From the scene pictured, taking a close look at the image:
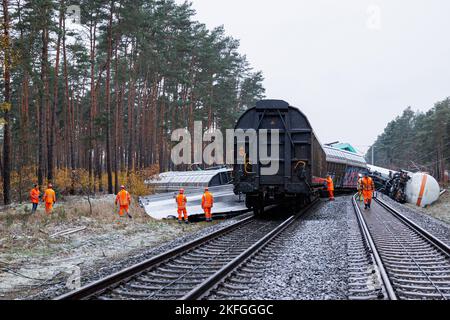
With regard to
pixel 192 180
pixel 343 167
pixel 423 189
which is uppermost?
pixel 343 167

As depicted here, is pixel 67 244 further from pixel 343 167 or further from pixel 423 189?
pixel 343 167

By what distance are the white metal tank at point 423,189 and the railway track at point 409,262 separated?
1451 cm

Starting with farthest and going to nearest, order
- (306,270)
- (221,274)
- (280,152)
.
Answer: (280,152) → (306,270) → (221,274)

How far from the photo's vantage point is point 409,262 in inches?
333

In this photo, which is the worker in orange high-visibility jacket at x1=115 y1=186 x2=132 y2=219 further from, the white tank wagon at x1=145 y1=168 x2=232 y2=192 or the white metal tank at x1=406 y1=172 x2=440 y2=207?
the white metal tank at x1=406 y1=172 x2=440 y2=207

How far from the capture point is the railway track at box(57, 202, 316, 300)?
6016mm

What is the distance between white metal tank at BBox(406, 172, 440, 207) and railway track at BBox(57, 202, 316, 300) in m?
18.8

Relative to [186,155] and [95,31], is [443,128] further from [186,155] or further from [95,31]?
[95,31]

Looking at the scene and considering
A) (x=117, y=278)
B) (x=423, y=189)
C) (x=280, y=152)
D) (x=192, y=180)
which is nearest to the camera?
(x=117, y=278)

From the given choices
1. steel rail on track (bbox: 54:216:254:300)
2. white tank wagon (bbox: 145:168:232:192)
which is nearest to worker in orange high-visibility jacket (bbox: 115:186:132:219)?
white tank wagon (bbox: 145:168:232:192)

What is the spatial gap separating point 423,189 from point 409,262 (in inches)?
809

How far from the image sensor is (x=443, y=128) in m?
62.8

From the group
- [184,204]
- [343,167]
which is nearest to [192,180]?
[184,204]
